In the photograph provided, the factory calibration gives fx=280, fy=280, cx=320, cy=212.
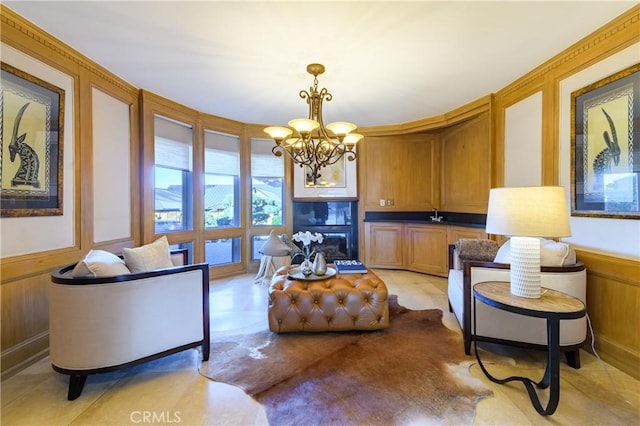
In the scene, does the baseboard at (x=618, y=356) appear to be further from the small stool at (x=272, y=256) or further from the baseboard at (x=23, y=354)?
the baseboard at (x=23, y=354)

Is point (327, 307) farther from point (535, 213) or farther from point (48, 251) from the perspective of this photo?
point (48, 251)

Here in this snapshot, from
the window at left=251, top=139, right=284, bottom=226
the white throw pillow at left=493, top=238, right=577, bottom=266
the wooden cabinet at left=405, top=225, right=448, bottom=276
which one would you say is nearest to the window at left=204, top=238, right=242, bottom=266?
the window at left=251, top=139, right=284, bottom=226

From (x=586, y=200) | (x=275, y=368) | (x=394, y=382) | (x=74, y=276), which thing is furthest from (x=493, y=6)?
(x=74, y=276)

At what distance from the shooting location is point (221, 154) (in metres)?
4.51

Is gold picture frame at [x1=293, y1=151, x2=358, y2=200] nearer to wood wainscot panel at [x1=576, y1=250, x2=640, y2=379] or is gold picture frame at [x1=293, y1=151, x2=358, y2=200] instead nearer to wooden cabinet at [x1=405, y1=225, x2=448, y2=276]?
wooden cabinet at [x1=405, y1=225, x2=448, y2=276]

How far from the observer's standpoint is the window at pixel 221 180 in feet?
14.3

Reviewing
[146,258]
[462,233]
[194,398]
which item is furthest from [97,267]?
[462,233]

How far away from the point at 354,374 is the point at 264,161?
12.4ft

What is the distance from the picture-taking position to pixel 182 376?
6.53ft

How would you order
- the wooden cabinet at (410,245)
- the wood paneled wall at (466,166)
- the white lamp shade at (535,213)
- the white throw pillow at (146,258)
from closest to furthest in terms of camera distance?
the white lamp shade at (535,213) → the white throw pillow at (146,258) → the wood paneled wall at (466,166) → the wooden cabinet at (410,245)

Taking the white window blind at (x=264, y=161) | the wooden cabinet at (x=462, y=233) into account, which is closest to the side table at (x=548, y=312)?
the wooden cabinet at (x=462, y=233)

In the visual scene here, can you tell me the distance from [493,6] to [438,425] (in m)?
2.69

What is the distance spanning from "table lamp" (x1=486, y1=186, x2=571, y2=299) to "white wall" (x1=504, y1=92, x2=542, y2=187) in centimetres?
144

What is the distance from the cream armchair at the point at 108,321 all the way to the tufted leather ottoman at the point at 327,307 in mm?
847
